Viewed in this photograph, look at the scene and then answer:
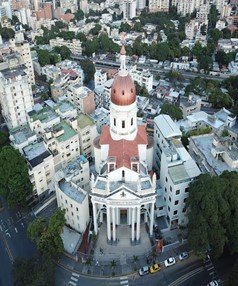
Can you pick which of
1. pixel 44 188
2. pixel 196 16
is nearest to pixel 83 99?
pixel 44 188

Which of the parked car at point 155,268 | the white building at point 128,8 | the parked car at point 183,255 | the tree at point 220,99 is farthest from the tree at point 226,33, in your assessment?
the parked car at point 155,268

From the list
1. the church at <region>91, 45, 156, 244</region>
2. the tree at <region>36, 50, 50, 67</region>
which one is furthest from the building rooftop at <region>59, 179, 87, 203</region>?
the tree at <region>36, 50, 50, 67</region>

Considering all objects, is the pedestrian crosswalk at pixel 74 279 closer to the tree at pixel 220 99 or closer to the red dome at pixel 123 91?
the red dome at pixel 123 91

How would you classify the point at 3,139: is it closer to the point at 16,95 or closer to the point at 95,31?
the point at 16,95

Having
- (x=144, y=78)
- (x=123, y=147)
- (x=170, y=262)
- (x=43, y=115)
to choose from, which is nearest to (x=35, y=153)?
(x=43, y=115)

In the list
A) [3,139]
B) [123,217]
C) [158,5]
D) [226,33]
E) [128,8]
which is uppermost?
[158,5]

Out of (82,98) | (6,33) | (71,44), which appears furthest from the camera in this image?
(6,33)

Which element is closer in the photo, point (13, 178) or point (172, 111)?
point (13, 178)
